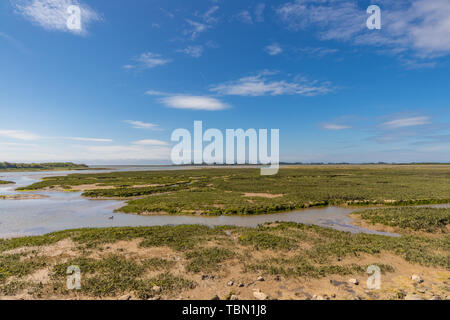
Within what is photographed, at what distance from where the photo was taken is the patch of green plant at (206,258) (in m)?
9.87

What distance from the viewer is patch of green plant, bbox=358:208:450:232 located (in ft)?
54.0

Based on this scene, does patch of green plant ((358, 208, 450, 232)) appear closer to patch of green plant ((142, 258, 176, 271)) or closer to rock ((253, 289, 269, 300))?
rock ((253, 289, 269, 300))

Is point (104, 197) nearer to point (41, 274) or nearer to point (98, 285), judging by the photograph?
point (41, 274)

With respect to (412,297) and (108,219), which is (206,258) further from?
(108,219)

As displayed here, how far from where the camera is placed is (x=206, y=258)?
1094 cm

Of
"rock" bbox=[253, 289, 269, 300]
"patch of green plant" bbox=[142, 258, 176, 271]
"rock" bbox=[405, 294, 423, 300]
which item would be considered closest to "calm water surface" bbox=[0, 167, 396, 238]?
"patch of green plant" bbox=[142, 258, 176, 271]

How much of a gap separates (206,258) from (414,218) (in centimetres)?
2029

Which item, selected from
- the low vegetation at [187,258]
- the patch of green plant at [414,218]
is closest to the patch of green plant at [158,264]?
the low vegetation at [187,258]

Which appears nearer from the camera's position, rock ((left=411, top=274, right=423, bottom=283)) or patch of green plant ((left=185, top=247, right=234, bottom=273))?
rock ((left=411, top=274, right=423, bottom=283))

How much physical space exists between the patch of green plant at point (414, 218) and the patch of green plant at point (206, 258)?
52.0ft

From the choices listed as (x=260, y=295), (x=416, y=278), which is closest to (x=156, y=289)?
(x=260, y=295)

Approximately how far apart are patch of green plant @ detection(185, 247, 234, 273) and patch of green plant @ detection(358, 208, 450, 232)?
15848mm
